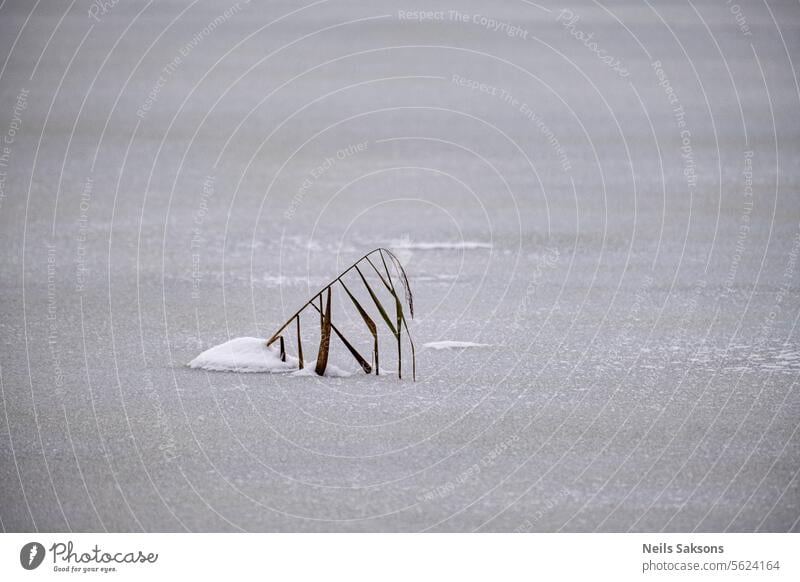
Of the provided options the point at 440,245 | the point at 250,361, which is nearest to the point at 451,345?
the point at 250,361

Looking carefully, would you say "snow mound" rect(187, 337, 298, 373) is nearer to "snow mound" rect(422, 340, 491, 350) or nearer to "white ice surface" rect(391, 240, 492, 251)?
"snow mound" rect(422, 340, 491, 350)

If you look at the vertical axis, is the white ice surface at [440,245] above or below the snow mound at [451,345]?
above

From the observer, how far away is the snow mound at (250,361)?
2.26m

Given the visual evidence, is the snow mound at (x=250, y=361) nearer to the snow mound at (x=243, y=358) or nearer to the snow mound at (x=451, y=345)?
the snow mound at (x=243, y=358)

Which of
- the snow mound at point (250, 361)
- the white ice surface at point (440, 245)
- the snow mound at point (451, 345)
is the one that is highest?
the white ice surface at point (440, 245)

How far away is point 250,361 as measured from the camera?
2.28m

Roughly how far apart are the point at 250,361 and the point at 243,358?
0.02 meters

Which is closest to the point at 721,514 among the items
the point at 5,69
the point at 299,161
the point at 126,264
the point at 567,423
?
the point at 567,423

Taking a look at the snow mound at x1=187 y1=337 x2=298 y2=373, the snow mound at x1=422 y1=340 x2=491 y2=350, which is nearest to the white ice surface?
the snow mound at x1=422 y1=340 x2=491 y2=350

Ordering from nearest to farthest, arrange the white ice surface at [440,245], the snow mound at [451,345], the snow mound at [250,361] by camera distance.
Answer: the snow mound at [250,361]
the snow mound at [451,345]
the white ice surface at [440,245]

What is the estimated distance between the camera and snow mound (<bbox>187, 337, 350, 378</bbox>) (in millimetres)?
2262

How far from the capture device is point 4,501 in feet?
5.39

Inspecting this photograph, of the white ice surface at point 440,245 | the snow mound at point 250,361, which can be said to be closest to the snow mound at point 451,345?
the snow mound at point 250,361

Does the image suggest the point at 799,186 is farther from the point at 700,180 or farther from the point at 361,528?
the point at 361,528
